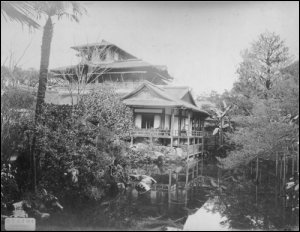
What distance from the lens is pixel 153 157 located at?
17.5 metres

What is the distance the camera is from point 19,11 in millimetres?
7336

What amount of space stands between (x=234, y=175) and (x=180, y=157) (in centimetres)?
402

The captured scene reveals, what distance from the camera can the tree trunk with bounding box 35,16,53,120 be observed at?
817 centimetres

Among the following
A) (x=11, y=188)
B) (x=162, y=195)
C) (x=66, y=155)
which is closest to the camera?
(x=11, y=188)

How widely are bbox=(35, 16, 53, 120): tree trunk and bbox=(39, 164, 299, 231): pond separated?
3.21 meters

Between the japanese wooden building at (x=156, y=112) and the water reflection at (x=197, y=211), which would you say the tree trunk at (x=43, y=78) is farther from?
the japanese wooden building at (x=156, y=112)

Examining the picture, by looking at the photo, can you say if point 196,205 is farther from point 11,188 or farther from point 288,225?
point 11,188

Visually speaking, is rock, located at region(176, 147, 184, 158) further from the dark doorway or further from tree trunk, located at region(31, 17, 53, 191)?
tree trunk, located at region(31, 17, 53, 191)

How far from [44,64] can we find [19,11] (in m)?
1.56

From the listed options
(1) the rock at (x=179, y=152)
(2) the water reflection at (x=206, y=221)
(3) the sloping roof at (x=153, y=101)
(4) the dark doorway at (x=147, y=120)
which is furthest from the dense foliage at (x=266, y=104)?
(4) the dark doorway at (x=147, y=120)

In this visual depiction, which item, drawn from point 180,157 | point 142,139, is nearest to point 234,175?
point 180,157

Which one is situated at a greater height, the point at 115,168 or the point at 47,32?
the point at 47,32

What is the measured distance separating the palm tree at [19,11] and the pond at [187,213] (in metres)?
5.31

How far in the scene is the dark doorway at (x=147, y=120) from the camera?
21.0 meters
